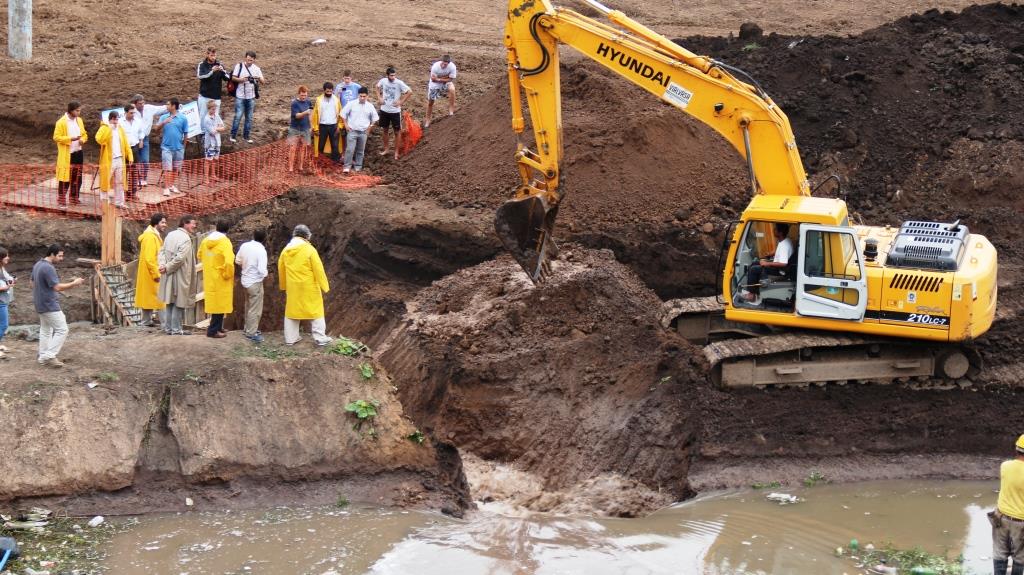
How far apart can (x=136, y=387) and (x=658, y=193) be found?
8.37 meters

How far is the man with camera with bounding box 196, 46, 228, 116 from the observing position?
66.5 ft

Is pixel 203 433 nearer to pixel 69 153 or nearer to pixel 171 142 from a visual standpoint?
pixel 69 153

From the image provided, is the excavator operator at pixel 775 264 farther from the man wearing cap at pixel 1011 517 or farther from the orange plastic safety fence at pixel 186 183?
the orange plastic safety fence at pixel 186 183

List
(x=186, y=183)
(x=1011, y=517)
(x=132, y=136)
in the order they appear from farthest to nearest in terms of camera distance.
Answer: (x=186, y=183)
(x=132, y=136)
(x=1011, y=517)

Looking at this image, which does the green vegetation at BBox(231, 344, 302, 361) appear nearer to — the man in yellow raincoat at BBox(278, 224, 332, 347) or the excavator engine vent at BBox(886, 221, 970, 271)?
the man in yellow raincoat at BBox(278, 224, 332, 347)

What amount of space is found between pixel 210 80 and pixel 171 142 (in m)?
1.70

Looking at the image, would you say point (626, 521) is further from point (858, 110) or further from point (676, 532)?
point (858, 110)

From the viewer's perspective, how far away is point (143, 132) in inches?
760

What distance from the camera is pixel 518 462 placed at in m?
13.9

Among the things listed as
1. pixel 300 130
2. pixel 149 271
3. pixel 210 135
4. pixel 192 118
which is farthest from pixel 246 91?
pixel 149 271

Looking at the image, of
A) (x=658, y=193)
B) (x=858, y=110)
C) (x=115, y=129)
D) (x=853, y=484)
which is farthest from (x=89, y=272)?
(x=858, y=110)

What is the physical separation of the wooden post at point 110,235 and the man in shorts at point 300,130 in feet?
12.2

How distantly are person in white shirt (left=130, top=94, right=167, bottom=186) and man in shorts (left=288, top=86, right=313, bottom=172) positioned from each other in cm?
228

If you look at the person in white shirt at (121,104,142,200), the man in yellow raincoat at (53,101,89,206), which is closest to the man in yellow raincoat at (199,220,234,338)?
the person in white shirt at (121,104,142,200)
